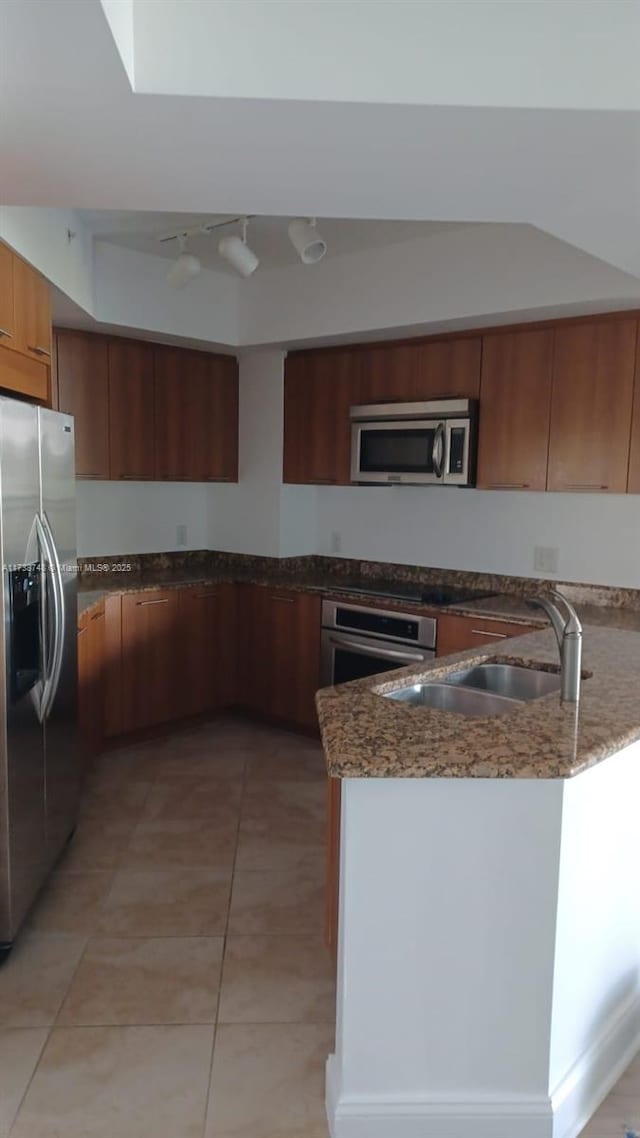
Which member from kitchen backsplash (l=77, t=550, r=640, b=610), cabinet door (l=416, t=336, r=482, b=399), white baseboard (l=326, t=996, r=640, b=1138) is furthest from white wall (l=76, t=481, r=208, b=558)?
white baseboard (l=326, t=996, r=640, b=1138)

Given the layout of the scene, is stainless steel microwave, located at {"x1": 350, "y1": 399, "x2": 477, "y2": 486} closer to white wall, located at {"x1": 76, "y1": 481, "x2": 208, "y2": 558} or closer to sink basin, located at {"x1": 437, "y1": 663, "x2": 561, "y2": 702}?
white wall, located at {"x1": 76, "y1": 481, "x2": 208, "y2": 558}

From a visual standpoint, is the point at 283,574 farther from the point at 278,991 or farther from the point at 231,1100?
the point at 231,1100

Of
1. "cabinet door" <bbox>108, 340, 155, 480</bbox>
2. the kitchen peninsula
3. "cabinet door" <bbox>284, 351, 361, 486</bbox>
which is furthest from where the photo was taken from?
"cabinet door" <bbox>284, 351, 361, 486</bbox>

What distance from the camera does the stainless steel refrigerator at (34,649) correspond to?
8.01 feet

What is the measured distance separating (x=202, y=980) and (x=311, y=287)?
3350 millimetres

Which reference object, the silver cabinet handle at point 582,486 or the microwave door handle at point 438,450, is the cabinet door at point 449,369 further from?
the silver cabinet handle at point 582,486

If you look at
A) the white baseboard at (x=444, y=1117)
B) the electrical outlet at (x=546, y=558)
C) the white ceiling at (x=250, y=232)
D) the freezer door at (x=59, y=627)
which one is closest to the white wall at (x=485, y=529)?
the electrical outlet at (x=546, y=558)

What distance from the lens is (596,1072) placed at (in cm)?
196

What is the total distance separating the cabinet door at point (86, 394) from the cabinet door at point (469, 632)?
6.64 ft

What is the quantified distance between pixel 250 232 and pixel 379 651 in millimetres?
2124

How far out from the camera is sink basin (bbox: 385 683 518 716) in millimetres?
2311

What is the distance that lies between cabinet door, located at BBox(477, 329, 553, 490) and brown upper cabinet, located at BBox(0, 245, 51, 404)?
2.02 m

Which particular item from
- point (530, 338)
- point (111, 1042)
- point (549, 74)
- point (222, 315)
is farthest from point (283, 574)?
point (549, 74)

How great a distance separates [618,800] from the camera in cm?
198
